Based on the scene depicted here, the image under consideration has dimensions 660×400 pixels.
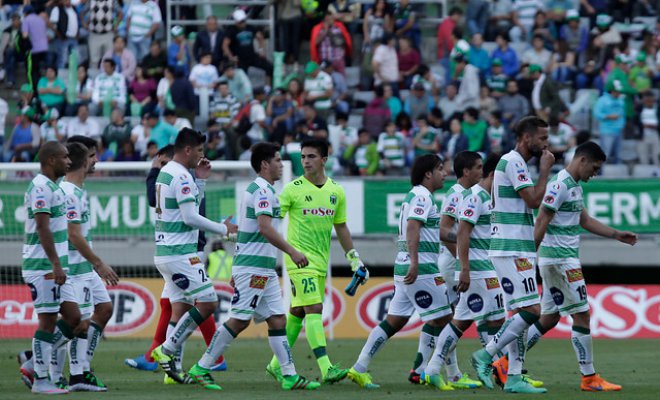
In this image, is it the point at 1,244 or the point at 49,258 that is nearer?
the point at 49,258

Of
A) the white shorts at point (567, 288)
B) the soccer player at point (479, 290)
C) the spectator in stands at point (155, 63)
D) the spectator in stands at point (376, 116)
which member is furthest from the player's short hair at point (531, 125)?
the spectator in stands at point (155, 63)

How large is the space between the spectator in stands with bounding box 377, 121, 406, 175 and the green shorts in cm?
1143

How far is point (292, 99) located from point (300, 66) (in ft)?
7.76

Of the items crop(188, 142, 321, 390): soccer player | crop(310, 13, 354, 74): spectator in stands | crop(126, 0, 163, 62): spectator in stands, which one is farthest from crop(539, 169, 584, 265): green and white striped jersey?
crop(126, 0, 163, 62): spectator in stands

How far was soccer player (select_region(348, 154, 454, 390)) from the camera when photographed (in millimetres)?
13062

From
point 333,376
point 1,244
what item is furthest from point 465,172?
point 1,244

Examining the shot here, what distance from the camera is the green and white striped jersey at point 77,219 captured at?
12820 mm

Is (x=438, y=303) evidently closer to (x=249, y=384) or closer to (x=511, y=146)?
(x=249, y=384)

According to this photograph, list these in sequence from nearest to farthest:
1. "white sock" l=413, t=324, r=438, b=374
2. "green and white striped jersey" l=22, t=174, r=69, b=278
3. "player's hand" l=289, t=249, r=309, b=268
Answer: "green and white striped jersey" l=22, t=174, r=69, b=278 → "player's hand" l=289, t=249, r=309, b=268 → "white sock" l=413, t=324, r=438, b=374

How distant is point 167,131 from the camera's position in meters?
24.9

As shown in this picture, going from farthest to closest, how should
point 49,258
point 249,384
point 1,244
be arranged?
point 1,244, point 249,384, point 49,258

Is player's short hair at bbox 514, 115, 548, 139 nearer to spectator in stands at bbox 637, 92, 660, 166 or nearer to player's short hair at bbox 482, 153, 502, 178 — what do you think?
player's short hair at bbox 482, 153, 502, 178

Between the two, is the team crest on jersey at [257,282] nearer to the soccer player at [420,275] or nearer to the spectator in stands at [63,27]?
the soccer player at [420,275]

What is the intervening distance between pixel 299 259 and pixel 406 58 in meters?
15.6
